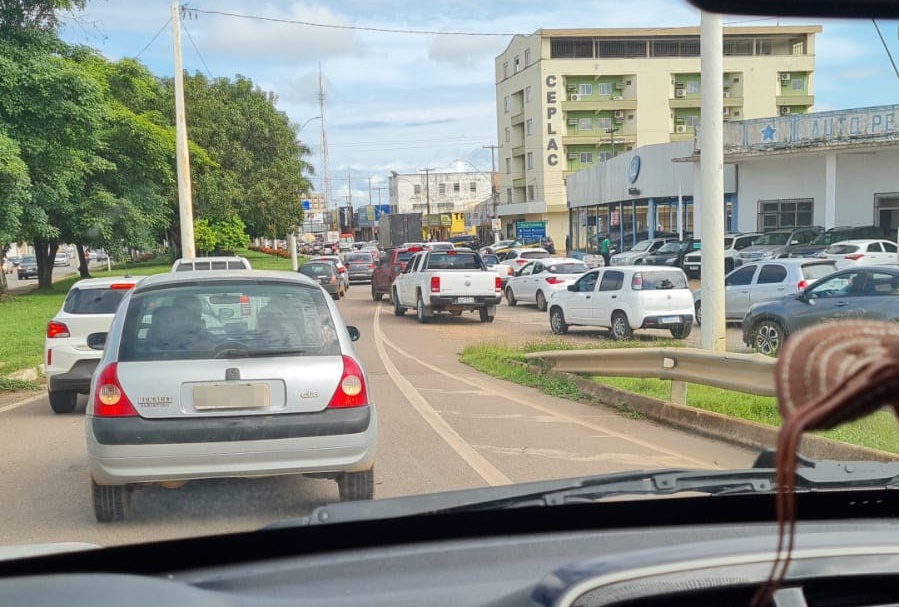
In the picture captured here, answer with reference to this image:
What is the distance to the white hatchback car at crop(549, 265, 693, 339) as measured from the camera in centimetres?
1748

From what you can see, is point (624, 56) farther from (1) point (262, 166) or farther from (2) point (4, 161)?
(2) point (4, 161)

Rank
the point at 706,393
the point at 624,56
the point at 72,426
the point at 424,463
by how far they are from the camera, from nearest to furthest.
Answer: the point at 424,463 → the point at 72,426 → the point at 706,393 → the point at 624,56

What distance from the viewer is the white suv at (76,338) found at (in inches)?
405

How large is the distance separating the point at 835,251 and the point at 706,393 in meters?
19.9

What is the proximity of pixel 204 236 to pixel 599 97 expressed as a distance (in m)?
32.8

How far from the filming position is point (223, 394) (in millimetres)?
5309

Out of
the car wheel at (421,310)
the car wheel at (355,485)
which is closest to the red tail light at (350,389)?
the car wheel at (355,485)

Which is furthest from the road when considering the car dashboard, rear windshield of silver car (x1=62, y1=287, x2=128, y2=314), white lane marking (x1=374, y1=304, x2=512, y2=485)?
the car dashboard

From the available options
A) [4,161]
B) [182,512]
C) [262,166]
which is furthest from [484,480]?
[262,166]

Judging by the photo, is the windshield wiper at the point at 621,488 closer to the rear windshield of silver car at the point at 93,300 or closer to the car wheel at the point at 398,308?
the rear windshield of silver car at the point at 93,300

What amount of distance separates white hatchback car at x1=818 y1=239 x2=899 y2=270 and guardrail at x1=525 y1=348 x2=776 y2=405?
17802 mm

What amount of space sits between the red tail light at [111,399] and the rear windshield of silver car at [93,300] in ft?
19.4

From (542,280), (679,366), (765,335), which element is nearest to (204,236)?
(542,280)

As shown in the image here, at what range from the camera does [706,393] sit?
1055 centimetres
